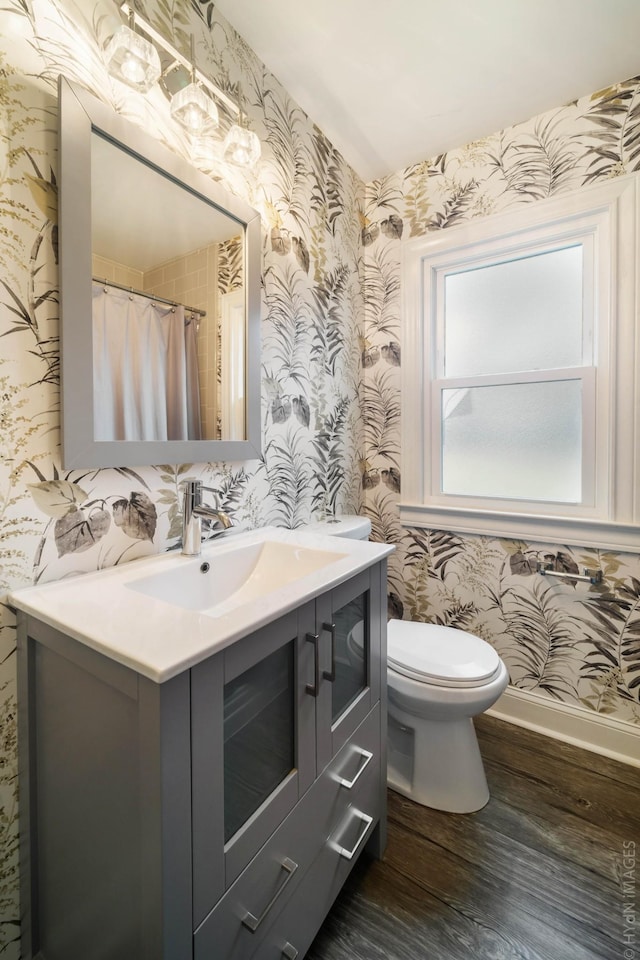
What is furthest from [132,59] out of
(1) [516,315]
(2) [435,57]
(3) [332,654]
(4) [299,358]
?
(1) [516,315]

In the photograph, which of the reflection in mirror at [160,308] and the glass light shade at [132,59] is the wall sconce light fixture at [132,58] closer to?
the glass light shade at [132,59]

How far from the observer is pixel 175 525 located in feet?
3.67

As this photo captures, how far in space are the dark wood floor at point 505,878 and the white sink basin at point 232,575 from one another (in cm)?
81

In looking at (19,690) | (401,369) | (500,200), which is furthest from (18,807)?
(500,200)

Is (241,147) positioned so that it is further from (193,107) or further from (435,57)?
(435,57)

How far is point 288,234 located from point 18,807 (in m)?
1.76

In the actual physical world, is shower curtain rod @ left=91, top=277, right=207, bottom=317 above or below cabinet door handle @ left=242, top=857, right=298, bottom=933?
above

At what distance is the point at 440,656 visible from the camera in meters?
1.37

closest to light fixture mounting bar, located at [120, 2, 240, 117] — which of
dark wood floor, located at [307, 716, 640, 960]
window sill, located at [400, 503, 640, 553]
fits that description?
window sill, located at [400, 503, 640, 553]

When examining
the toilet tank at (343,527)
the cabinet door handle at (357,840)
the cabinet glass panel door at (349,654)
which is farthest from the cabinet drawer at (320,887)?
the toilet tank at (343,527)

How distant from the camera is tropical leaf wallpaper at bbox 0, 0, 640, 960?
0.81 m

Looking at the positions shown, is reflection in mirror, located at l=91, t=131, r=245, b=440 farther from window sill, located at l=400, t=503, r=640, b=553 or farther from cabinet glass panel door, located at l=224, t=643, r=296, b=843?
window sill, located at l=400, t=503, r=640, b=553

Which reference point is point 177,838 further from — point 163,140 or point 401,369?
point 401,369

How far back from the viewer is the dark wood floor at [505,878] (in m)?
0.97
